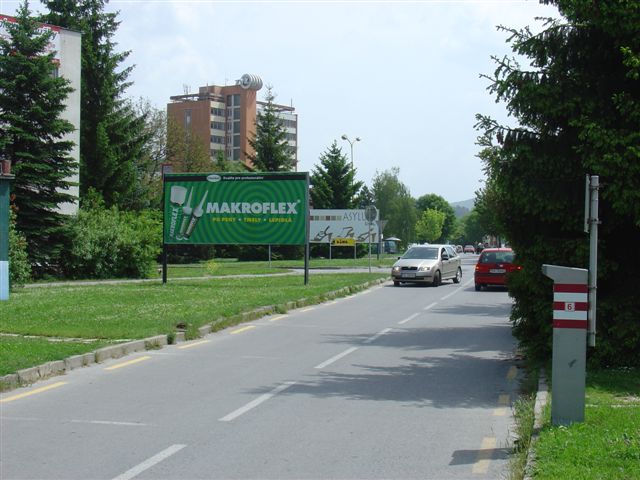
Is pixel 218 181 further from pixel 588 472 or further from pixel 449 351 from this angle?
pixel 588 472

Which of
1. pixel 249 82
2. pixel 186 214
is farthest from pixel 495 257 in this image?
pixel 249 82

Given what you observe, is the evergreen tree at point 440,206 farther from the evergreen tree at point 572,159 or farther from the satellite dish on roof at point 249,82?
the evergreen tree at point 572,159

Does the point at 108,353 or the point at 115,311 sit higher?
the point at 115,311

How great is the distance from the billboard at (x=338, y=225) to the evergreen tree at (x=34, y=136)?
30.6 metres

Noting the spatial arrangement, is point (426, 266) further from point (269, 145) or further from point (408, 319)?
point (269, 145)

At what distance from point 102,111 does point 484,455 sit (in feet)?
138

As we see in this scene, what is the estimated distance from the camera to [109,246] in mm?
32250

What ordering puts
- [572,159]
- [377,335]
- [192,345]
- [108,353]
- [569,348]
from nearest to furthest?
[569,348] → [572,159] → [108,353] → [192,345] → [377,335]

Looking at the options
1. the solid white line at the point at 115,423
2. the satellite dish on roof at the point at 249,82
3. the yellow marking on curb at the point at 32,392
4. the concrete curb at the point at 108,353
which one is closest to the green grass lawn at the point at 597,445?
the solid white line at the point at 115,423

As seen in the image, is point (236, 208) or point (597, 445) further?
point (236, 208)

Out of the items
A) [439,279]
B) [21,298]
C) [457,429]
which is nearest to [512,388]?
[457,429]

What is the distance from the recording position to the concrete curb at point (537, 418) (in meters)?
5.76

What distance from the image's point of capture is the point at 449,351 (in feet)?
44.5

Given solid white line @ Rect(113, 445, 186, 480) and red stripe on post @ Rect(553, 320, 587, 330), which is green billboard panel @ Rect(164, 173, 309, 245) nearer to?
red stripe on post @ Rect(553, 320, 587, 330)
